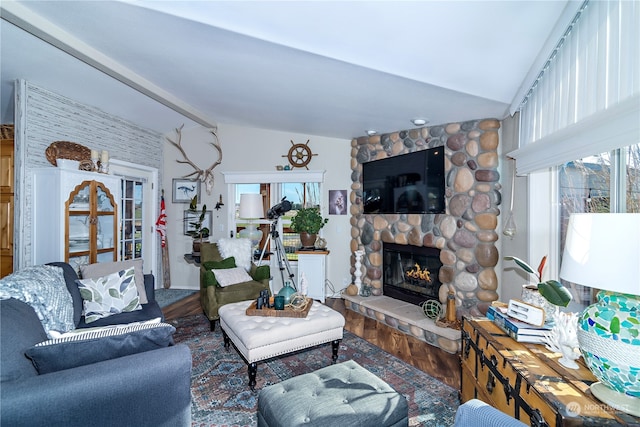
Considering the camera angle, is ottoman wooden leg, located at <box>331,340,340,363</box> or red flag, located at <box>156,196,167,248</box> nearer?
ottoman wooden leg, located at <box>331,340,340,363</box>

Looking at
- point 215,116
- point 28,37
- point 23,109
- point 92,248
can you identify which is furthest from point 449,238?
point 23,109

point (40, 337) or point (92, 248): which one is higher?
point (92, 248)

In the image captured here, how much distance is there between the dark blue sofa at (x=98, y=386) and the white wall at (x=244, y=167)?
3292 millimetres

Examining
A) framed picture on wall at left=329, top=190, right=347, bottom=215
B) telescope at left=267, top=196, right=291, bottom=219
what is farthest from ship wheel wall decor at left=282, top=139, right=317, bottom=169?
telescope at left=267, top=196, right=291, bottom=219

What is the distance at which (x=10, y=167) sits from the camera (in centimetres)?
336

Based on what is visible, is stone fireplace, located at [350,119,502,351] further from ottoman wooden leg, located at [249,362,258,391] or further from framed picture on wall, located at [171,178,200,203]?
framed picture on wall, located at [171,178,200,203]

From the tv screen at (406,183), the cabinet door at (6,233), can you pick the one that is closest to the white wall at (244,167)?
the tv screen at (406,183)

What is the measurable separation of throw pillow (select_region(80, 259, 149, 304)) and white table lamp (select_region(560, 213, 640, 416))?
3.08 metres

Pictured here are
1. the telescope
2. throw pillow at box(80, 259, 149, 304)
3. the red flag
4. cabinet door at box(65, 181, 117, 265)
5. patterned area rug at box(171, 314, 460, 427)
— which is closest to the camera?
patterned area rug at box(171, 314, 460, 427)

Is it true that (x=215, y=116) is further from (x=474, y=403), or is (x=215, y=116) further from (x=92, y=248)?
(x=474, y=403)

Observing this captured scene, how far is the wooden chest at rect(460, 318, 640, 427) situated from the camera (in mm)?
1051

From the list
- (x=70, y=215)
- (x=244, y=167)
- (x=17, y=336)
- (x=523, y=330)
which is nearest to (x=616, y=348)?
(x=523, y=330)

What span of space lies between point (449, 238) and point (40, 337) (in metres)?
3.18

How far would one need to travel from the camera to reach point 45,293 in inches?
76.9
